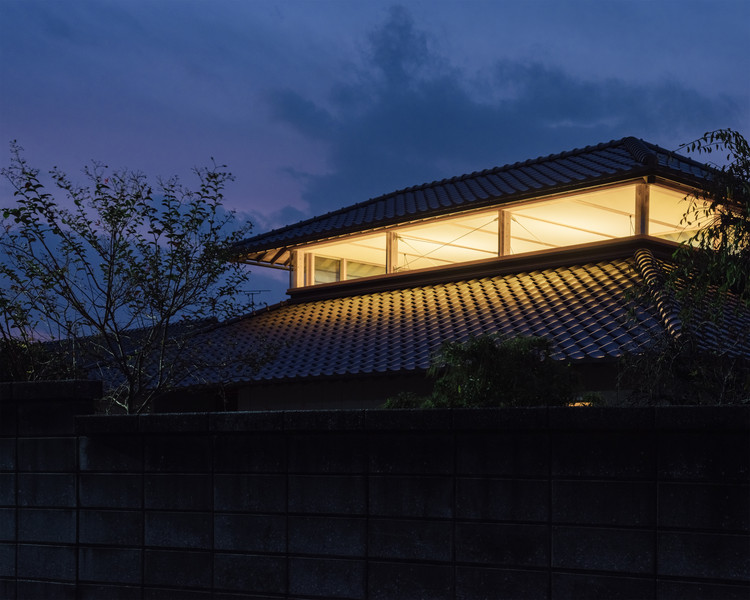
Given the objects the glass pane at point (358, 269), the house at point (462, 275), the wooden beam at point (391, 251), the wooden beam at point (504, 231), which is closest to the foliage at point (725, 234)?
the house at point (462, 275)

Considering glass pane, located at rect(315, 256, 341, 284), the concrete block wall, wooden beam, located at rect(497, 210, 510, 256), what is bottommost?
the concrete block wall

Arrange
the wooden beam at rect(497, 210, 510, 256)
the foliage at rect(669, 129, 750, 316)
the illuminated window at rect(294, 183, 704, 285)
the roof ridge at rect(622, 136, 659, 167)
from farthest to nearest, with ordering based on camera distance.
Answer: the wooden beam at rect(497, 210, 510, 256) → the illuminated window at rect(294, 183, 704, 285) → the roof ridge at rect(622, 136, 659, 167) → the foliage at rect(669, 129, 750, 316)

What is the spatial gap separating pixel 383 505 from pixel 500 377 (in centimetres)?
256

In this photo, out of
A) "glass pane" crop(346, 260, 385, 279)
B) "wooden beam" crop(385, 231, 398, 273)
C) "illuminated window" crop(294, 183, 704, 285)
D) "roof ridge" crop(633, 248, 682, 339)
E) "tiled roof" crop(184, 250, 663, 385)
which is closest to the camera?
"roof ridge" crop(633, 248, 682, 339)

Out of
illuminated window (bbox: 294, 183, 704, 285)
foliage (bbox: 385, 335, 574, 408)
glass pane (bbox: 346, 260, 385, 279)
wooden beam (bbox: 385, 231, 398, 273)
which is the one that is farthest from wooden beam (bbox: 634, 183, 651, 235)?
foliage (bbox: 385, 335, 574, 408)

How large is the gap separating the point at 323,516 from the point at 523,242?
14521 mm

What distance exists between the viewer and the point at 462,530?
6121 millimetres

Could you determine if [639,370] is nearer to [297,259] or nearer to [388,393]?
[388,393]

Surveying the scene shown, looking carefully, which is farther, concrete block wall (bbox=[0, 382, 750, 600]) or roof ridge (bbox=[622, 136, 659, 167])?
roof ridge (bbox=[622, 136, 659, 167])

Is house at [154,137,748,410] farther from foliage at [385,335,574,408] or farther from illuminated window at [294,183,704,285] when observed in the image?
foliage at [385,335,574,408]

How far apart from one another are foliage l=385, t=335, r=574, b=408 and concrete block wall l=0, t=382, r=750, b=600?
222 centimetres

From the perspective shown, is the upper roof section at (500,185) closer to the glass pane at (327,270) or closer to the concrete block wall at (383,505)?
the glass pane at (327,270)

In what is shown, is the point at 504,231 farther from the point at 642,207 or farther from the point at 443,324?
the point at 443,324

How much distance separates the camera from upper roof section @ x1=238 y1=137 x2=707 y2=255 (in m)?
17.4
